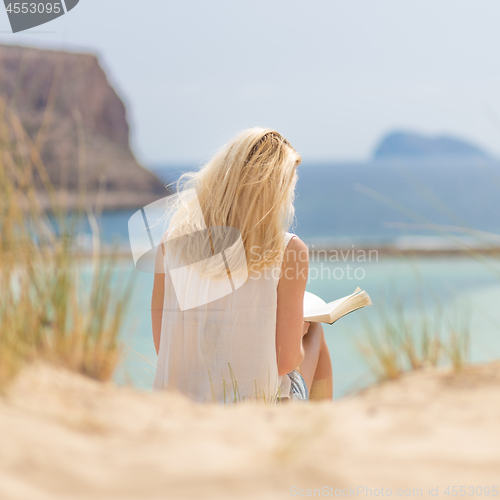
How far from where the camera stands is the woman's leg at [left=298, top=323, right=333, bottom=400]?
182cm

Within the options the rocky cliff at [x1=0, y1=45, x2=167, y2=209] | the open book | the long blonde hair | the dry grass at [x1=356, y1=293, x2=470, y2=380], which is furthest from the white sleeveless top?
the rocky cliff at [x1=0, y1=45, x2=167, y2=209]

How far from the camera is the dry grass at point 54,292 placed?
75 centimetres

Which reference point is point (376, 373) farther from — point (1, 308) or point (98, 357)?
point (1, 308)

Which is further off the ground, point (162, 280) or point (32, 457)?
point (32, 457)

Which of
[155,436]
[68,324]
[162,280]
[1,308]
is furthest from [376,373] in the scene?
[162,280]

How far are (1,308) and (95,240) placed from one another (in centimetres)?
19

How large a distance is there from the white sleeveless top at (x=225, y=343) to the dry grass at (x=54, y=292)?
59cm

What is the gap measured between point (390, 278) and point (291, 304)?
0.58 m

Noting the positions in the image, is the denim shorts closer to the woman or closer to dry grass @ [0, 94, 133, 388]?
the woman

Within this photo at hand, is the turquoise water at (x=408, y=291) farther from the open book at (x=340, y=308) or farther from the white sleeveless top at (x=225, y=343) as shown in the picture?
the white sleeveless top at (x=225, y=343)

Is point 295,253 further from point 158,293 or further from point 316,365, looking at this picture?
point 316,365

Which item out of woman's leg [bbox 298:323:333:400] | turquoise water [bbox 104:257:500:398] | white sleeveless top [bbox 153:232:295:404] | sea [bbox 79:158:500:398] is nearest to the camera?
sea [bbox 79:158:500:398]

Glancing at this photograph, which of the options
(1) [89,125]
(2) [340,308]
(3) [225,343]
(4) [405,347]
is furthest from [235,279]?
(1) [89,125]

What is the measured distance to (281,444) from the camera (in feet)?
2.01
